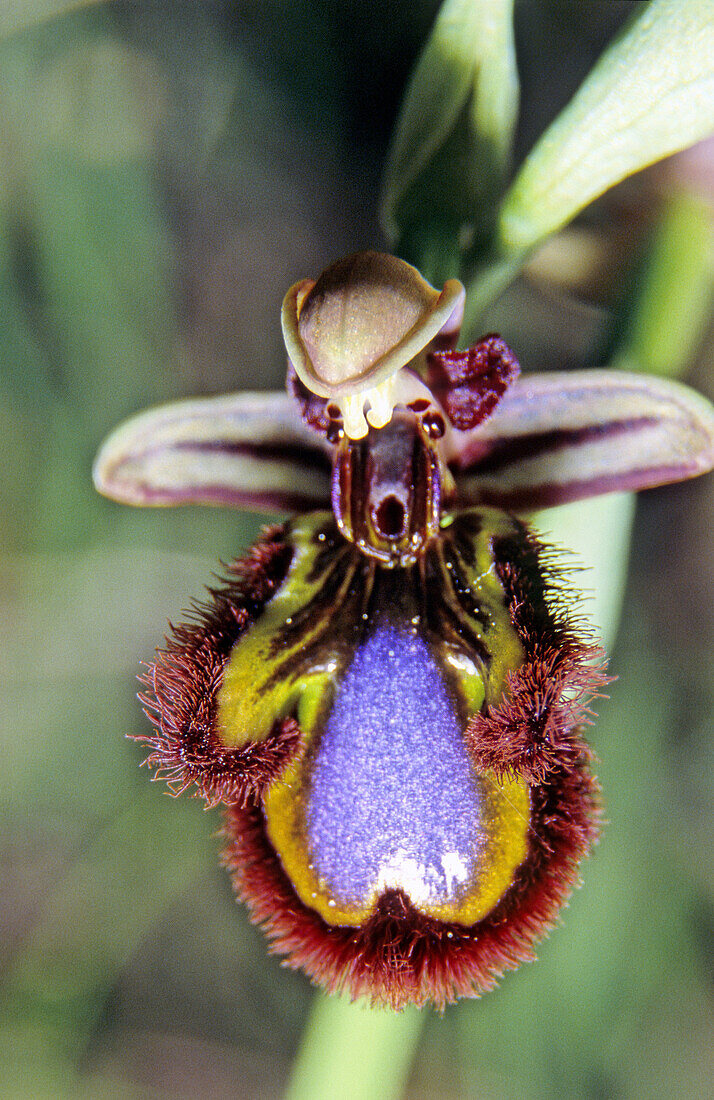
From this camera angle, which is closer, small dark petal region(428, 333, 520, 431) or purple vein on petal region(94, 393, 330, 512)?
small dark petal region(428, 333, 520, 431)

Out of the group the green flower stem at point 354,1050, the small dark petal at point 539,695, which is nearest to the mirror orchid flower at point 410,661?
the small dark petal at point 539,695

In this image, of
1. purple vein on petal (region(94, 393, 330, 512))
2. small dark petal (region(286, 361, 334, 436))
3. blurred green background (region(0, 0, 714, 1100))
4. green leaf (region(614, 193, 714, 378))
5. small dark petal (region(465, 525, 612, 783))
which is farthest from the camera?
blurred green background (region(0, 0, 714, 1100))

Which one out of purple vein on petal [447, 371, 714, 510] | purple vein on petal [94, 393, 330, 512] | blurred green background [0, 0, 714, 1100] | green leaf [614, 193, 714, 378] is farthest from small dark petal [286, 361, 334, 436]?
blurred green background [0, 0, 714, 1100]

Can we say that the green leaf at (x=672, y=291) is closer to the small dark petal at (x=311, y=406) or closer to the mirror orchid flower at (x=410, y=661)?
the mirror orchid flower at (x=410, y=661)

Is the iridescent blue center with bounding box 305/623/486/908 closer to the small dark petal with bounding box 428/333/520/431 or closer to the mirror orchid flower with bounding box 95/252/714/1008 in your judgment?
the mirror orchid flower with bounding box 95/252/714/1008

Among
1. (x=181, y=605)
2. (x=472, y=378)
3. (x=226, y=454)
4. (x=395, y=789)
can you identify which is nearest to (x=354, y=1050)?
(x=395, y=789)

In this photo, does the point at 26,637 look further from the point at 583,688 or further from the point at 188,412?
the point at 583,688

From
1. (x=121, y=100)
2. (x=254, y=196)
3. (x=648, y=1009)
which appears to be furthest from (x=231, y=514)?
(x=648, y=1009)
